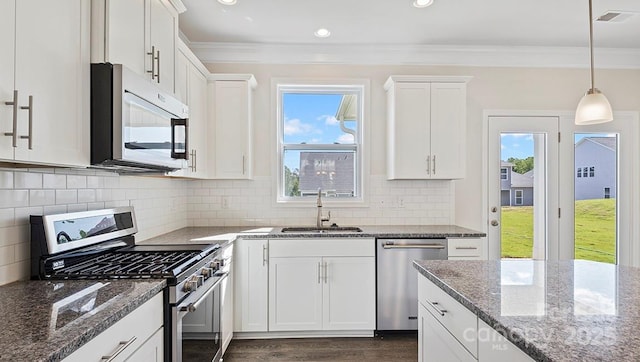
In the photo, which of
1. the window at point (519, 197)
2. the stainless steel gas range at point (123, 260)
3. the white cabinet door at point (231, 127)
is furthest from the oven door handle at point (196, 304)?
the window at point (519, 197)

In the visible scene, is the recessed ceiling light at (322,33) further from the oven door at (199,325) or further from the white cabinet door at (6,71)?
the white cabinet door at (6,71)

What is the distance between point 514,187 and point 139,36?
3556 millimetres

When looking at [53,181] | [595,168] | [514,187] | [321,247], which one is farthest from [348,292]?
[595,168]

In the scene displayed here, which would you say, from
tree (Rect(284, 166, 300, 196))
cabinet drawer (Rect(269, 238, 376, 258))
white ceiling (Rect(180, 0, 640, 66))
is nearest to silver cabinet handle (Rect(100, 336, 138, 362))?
cabinet drawer (Rect(269, 238, 376, 258))

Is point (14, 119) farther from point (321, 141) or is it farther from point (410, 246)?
point (321, 141)

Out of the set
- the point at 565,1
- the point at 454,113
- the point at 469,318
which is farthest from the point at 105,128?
the point at 565,1

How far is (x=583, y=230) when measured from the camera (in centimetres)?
390

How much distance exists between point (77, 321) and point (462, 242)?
2.77m

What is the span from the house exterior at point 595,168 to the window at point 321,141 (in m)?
2.24

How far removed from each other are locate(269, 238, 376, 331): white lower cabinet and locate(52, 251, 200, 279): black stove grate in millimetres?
1041

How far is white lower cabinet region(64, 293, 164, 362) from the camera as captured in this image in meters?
1.13

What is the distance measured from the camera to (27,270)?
1.66 meters

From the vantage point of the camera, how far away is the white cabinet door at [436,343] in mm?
1397

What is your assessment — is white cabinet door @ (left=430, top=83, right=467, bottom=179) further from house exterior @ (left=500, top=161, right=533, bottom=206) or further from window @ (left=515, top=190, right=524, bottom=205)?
window @ (left=515, top=190, right=524, bottom=205)
